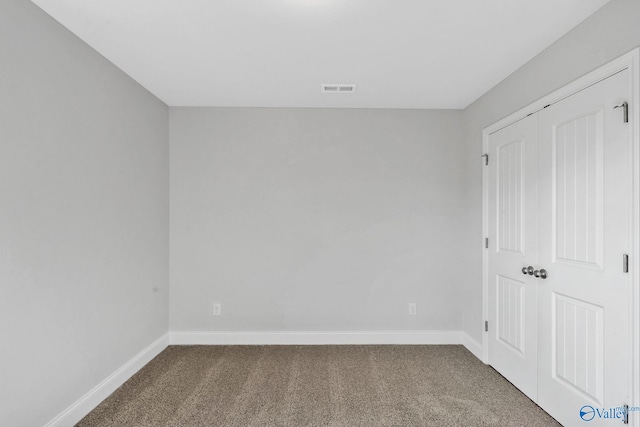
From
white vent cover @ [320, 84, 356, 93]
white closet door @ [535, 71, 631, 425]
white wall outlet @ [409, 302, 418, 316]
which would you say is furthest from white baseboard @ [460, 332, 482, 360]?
white vent cover @ [320, 84, 356, 93]

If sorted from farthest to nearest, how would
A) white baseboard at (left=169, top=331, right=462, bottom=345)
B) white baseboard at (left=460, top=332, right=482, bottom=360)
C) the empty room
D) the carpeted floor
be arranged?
1. white baseboard at (left=169, top=331, right=462, bottom=345)
2. white baseboard at (left=460, top=332, right=482, bottom=360)
3. the carpeted floor
4. the empty room

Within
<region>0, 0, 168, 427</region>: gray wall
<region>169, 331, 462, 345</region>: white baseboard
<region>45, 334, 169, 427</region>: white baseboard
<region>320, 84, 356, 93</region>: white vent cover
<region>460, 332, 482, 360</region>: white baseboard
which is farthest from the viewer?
<region>169, 331, 462, 345</region>: white baseboard

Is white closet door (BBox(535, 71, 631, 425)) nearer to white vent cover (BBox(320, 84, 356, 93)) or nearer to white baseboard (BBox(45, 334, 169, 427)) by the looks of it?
white vent cover (BBox(320, 84, 356, 93))

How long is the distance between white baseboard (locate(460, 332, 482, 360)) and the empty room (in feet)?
0.14

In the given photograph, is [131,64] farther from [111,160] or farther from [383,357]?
[383,357]

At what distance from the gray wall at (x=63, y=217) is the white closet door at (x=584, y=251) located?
10.4 feet

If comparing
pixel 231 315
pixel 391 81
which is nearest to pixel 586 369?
pixel 391 81

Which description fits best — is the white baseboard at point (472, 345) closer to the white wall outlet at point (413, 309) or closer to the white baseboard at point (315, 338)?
the white baseboard at point (315, 338)

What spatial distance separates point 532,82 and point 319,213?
2171mm

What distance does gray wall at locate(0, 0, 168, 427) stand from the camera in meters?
1.76

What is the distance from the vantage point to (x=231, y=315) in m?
3.60

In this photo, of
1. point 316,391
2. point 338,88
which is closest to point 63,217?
point 316,391

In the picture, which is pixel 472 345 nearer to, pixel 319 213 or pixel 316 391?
pixel 316 391

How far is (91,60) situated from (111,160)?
706mm
